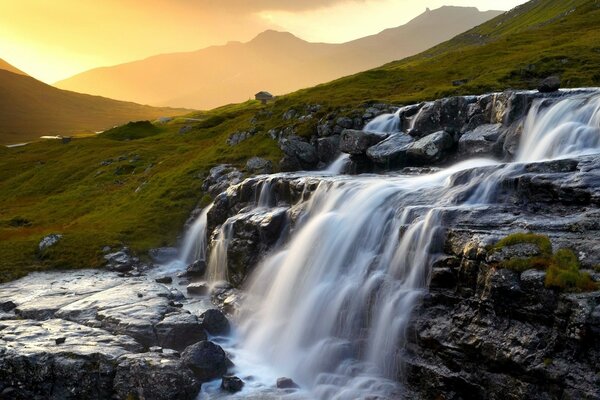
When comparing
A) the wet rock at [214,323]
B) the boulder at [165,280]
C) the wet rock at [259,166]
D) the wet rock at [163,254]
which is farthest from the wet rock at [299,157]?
the wet rock at [214,323]

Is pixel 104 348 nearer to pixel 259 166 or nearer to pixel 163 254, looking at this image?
pixel 163 254

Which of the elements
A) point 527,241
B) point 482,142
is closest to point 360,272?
point 527,241

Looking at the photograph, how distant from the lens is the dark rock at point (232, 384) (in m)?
20.8

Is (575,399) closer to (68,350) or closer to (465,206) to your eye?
(465,206)

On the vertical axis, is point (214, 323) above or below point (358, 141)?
below

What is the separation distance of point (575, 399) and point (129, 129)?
120197 mm

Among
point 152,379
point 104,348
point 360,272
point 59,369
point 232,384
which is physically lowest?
point 232,384

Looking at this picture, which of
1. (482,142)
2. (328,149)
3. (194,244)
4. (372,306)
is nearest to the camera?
(372,306)

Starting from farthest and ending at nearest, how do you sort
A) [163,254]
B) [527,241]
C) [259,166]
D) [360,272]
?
[259,166] → [163,254] → [360,272] → [527,241]

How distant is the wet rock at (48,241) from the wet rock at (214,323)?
25.7 m

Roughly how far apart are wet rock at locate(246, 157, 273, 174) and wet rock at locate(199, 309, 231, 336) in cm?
2847

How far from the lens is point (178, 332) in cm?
2441

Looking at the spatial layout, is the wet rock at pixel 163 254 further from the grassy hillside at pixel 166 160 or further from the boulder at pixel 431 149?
the boulder at pixel 431 149

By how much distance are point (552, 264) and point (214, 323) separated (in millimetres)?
17592
